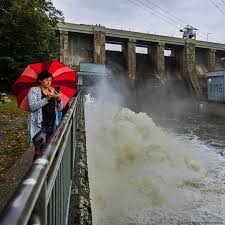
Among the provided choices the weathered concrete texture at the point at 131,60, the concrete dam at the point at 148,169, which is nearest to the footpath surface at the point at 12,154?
the concrete dam at the point at 148,169

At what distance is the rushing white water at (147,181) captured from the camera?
268 inches

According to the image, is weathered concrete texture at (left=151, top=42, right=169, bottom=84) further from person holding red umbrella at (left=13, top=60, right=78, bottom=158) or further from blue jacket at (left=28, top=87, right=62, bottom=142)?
blue jacket at (left=28, top=87, right=62, bottom=142)

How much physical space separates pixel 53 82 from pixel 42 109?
52cm

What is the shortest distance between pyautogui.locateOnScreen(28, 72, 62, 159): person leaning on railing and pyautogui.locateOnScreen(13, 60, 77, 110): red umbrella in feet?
0.62

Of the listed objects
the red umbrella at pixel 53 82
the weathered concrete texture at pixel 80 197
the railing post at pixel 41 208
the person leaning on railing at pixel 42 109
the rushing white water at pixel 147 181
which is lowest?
the rushing white water at pixel 147 181

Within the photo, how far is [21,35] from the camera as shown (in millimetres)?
19594

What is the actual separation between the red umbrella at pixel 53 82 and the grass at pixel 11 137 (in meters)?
1.80

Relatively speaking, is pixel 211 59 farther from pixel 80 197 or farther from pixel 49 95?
pixel 80 197

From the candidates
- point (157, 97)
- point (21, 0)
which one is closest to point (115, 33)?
point (157, 97)

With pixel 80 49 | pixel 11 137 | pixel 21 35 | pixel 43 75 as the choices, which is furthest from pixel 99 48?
pixel 43 75

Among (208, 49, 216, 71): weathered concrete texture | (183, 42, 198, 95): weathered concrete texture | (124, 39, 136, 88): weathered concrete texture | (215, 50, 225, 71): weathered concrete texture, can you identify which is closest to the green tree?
(124, 39, 136, 88): weathered concrete texture

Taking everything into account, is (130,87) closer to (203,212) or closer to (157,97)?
(157,97)

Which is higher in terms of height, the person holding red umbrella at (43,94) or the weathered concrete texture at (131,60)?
the weathered concrete texture at (131,60)

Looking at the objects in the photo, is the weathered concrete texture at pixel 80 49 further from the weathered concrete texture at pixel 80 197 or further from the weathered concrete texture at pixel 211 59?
the weathered concrete texture at pixel 80 197
